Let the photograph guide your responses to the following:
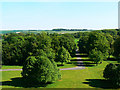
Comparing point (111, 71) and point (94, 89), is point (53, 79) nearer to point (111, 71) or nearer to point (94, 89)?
point (94, 89)

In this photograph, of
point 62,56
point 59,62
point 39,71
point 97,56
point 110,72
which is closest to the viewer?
point 39,71

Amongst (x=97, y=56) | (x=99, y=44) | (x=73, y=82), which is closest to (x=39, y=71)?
(x=73, y=82)

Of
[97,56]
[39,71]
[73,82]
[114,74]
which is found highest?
[97,56]


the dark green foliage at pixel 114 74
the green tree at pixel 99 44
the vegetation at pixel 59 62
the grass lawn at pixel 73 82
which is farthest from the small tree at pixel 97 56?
the dark green foliage at pixel 114 74

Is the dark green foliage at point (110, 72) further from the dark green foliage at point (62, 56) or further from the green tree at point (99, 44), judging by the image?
the green tree at point (99, 44)

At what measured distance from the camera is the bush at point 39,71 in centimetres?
2916

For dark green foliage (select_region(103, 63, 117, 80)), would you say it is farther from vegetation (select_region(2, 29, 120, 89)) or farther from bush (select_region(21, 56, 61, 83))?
bush (select_region(21, 56, 61, 83))

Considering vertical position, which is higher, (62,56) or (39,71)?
(62,56)

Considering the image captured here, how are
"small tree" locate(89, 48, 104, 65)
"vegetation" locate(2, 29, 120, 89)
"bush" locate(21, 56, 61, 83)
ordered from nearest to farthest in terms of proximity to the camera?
"bush" locate(21, 56, 61, 83) < "vegetation" locate(2, 29, 120, 89) < "small tree" locate(89, 48, 104, 65)

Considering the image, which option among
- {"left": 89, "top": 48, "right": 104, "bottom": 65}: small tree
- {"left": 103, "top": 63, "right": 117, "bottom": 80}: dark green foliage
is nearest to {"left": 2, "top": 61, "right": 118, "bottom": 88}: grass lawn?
{"left": 103, "top": 63, "right": 117, "bottom": 80}: dark green foliage

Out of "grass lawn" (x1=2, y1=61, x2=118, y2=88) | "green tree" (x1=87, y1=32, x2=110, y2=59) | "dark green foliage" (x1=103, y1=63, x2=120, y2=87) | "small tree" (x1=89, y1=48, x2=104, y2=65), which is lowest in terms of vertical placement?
"grass lawn" (x1=2, y1=61, x2=118, y2=88)

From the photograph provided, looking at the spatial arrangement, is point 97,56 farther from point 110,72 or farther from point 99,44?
point 110,72

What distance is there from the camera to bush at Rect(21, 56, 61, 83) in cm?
2916

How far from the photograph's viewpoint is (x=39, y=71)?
2936 centimetres
